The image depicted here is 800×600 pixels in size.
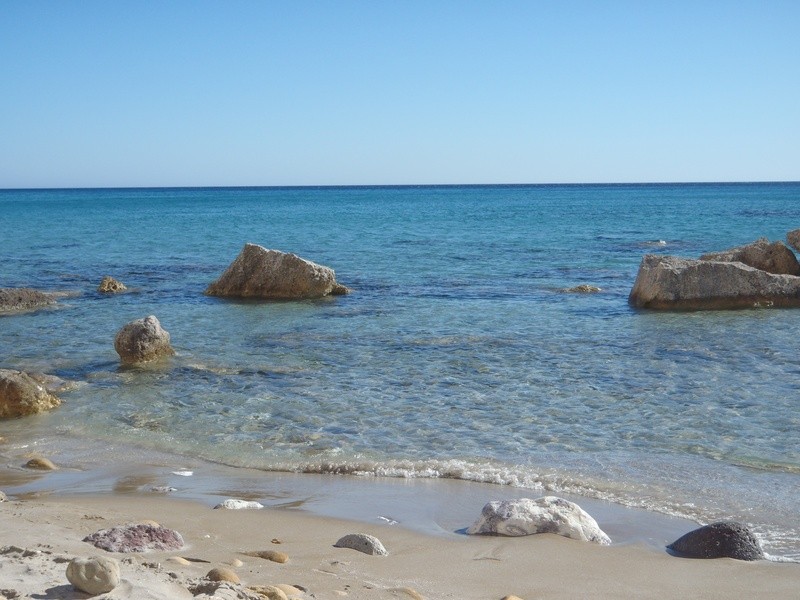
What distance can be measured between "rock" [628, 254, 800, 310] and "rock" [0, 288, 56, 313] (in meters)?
10.3

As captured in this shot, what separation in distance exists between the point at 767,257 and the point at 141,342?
1190cm

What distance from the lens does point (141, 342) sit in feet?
35.0

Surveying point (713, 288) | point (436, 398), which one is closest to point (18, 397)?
point (436, 398)

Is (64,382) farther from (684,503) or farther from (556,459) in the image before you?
(684,503)

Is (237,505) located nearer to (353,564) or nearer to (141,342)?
(353,564)

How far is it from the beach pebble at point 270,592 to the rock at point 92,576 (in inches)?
24.0

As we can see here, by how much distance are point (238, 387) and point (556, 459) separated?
12.8 ft

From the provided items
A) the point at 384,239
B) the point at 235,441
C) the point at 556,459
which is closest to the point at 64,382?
the point at 235,441

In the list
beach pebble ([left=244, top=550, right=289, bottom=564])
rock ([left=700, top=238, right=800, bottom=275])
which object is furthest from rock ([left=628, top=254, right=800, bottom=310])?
beach pebble ([left=244, top=550, right=289, bottom=564])

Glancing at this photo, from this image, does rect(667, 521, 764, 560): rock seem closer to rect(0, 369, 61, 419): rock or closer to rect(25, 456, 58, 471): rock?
rect(25, 456, 58, 471): rock

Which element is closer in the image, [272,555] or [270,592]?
[270,592]

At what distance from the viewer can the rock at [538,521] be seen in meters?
5.30

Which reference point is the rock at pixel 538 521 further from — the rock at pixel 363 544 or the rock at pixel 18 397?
the rock at pixel 18 397

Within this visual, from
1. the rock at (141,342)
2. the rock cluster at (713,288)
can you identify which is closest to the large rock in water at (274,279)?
the rock at (141,342)
